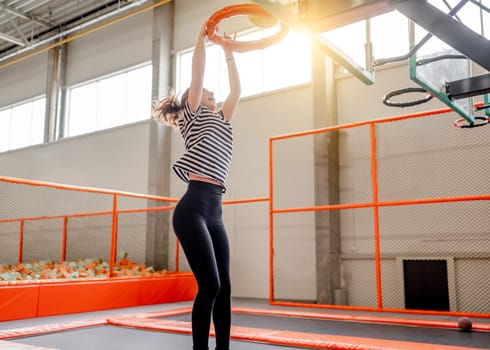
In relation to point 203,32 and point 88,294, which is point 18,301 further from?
point 203,32

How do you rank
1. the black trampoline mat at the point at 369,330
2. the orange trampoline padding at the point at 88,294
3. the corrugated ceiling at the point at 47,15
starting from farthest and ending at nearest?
1. the corrugated ceiling at the point at 47,15
2. the orange trampoline padding at the point at 88,294
3. the black trampoline mat at the point at 369,330

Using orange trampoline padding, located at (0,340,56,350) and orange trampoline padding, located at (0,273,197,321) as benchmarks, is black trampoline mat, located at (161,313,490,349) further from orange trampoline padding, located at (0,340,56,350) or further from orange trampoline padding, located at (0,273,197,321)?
orange trampoline padding, located at (0,340,56,350)

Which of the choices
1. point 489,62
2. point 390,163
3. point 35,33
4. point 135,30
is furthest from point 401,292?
point 35,33

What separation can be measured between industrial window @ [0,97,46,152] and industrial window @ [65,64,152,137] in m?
0.97

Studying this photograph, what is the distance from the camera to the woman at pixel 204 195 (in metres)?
1.91

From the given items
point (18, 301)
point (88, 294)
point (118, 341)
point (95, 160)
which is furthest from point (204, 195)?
point (95, 160)

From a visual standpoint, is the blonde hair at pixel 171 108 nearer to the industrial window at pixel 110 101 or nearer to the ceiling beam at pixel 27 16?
the industrial window at pixel 110 101

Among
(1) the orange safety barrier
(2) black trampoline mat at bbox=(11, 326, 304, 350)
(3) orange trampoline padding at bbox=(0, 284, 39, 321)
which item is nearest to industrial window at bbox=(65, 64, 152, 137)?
(1) the orange safety barrier

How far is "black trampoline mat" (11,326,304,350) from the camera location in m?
2.82

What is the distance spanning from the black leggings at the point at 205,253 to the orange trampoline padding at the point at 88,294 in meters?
2.88

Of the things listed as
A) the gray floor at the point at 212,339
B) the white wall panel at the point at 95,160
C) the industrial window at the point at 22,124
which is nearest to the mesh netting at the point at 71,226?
the white wall panel at the point at 95,160

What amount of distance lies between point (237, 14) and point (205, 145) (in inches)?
32.7

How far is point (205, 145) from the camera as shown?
81.0 inches

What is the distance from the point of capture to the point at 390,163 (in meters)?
5.34
